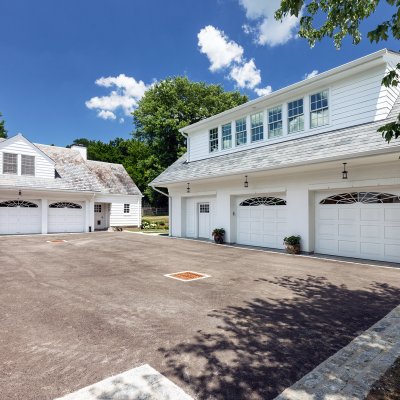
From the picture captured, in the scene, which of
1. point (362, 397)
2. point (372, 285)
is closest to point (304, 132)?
point (372, 285)

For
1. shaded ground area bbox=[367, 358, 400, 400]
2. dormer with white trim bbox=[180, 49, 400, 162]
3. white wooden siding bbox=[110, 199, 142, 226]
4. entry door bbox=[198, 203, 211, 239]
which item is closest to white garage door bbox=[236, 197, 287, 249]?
entry door bbox=[198, 203, 211, 239]

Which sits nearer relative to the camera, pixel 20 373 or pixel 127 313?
pixel 20 373

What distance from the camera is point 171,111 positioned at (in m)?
36.0

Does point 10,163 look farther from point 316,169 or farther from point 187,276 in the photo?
point 316,169

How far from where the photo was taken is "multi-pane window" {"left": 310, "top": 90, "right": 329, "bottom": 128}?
11352 mm

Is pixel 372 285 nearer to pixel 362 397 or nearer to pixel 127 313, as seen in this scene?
pixel 362 397

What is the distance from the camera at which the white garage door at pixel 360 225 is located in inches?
357

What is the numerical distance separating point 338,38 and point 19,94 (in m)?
32.5

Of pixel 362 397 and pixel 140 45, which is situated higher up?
pixel 140 45

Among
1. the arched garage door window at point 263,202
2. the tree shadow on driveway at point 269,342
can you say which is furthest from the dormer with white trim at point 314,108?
the tree shadow on driveway at point 269,342

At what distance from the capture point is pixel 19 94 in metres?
28.4

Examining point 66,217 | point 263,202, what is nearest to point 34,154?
point 66,217

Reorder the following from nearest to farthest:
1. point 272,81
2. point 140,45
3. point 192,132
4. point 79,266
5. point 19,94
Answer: point 79,266 < point 192,132 < point 140,45 < point 272,81 < point 19,94

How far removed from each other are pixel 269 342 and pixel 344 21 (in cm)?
457
